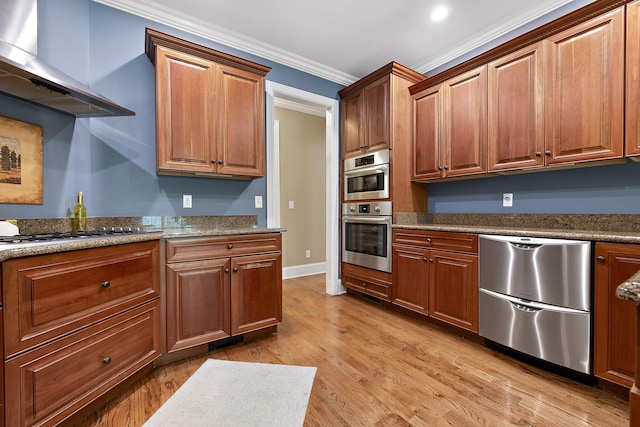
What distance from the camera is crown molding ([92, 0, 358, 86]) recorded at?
234 cm

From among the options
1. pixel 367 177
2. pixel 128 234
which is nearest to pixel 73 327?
pixel 128 234

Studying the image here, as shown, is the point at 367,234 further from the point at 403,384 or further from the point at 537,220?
the point at 403,384

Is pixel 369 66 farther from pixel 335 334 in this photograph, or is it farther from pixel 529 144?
pixel 335 334

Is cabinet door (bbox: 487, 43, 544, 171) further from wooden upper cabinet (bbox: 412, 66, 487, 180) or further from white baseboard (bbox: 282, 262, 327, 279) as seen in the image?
white baseboard (bbox: 282, 262, 327, 279)

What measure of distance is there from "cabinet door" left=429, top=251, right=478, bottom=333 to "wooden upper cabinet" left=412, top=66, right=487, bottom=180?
32.8 inches

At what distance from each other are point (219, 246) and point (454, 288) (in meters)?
1.94

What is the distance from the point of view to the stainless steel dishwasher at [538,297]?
1.71 meters

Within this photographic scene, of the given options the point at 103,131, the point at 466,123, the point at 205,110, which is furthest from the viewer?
the point at 466,123

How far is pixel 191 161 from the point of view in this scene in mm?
2268

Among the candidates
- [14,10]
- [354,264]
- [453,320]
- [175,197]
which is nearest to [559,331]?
[453,320]

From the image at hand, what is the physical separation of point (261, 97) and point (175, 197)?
3.81 feet

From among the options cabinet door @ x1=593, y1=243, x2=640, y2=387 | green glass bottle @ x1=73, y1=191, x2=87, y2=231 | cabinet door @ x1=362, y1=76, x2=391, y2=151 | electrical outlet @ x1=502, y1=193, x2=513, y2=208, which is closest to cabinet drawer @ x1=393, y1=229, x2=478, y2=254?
electrical outlet @ x1=502, y1=193, x2=513, y2=208

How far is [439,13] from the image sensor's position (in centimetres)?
249

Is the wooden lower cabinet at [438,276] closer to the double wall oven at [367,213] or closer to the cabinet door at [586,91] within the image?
the double wall oven at [367,213]
